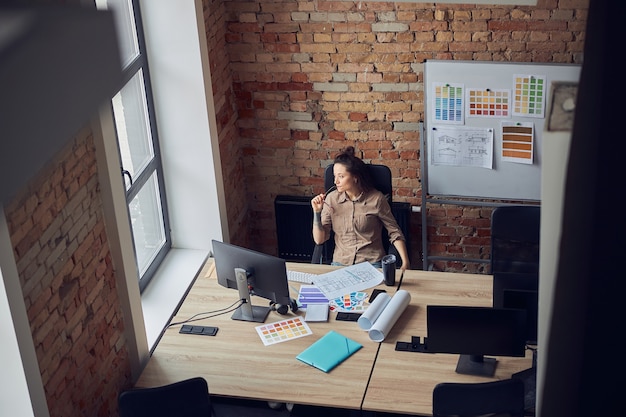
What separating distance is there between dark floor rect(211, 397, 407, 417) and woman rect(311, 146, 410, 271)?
1.10m

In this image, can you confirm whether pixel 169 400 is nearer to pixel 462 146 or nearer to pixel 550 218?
pixel 462 146

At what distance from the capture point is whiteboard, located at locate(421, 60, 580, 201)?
19.9 feet

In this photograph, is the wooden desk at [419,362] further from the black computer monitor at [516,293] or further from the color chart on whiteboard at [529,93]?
the color chart on whiteboard at [529,93]

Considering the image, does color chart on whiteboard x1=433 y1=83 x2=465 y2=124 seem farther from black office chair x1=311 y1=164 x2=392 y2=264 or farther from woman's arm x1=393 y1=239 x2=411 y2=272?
woman's arm x1=393 y1=239 x2=411 y2=272

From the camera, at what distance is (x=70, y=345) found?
4.12 meters

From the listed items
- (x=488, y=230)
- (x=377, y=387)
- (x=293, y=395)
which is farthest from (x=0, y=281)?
(x=488, y=230)

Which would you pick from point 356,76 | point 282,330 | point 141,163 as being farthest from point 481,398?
point 356,76

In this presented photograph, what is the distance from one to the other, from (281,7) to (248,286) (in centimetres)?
229

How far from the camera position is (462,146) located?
6371 millimetres

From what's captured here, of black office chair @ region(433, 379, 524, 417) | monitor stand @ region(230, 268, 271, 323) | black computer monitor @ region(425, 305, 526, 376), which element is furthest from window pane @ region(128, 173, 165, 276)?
black office chair @ region(433, 379, 524, 417)

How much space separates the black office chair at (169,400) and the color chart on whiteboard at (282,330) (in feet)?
2.49

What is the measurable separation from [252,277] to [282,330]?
0.37 metres

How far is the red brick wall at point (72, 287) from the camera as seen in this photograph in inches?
147

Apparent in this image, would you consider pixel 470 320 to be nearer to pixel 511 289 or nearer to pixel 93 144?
pixel 511 289
